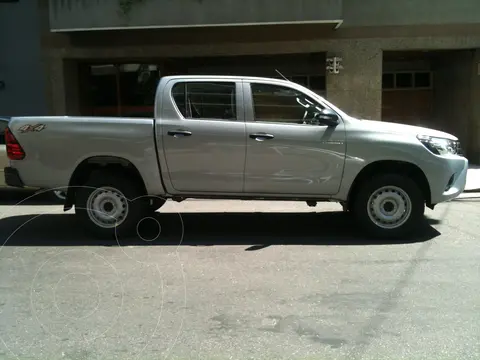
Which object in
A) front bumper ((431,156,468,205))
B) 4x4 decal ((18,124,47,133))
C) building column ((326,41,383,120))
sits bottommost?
front bumper ((431,156,468,205))

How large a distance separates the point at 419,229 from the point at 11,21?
12976 mm

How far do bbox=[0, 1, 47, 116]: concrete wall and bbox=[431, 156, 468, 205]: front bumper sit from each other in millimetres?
11880

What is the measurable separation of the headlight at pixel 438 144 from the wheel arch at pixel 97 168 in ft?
11.9

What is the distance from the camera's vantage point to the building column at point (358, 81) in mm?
13656

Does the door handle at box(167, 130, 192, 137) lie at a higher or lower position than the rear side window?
lower

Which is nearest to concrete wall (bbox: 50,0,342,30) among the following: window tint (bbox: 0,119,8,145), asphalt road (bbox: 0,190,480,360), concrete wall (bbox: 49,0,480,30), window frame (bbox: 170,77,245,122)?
concrete wall (bbox: 49,0,480,30)

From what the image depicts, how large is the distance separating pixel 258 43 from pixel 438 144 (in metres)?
8.32

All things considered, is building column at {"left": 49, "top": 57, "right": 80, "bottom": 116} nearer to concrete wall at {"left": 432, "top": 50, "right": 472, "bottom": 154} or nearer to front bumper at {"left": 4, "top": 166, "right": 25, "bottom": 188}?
front bumper at {"left": 4, "top": 166, "right": 25, "bottom": 188}

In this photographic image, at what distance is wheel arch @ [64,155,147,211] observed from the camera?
6527 mm

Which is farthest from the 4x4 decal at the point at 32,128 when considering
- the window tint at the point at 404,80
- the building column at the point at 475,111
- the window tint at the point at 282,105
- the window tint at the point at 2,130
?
the window tint at the point at 404,80

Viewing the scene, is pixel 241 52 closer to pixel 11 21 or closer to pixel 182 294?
pixel 11 21

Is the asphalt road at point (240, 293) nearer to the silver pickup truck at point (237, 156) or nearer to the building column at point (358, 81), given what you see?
the silver pickup truck at point (237, 156)

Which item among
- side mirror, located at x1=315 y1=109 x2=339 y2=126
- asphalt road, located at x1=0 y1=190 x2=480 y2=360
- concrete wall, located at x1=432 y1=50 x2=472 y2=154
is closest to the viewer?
asphalt road, located at x1=0 y1=190 x2=480 y2=360

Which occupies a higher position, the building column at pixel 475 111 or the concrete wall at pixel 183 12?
the concrete wall at pixel 183 12
